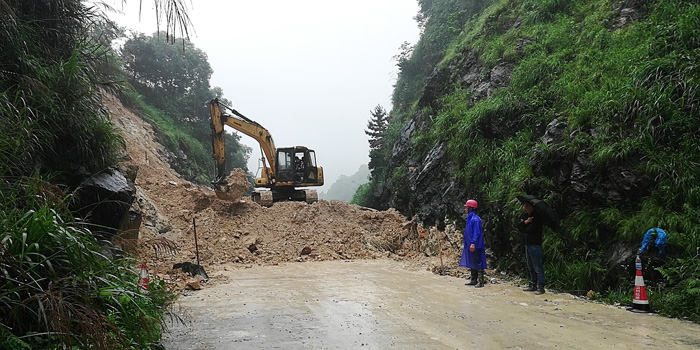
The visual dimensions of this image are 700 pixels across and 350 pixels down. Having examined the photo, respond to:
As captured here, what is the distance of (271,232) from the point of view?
45.6 feet

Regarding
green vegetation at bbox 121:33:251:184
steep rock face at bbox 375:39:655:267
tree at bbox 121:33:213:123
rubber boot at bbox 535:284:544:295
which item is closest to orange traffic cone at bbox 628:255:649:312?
steep rock face at bbox 375:39:655:267

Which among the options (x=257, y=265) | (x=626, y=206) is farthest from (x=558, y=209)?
(x=257, y=265)

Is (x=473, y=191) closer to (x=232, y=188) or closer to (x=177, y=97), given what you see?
(x=232, y=188)

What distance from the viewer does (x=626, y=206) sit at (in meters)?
6.52

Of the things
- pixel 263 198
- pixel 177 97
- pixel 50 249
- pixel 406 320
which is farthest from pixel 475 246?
pixel 177 97

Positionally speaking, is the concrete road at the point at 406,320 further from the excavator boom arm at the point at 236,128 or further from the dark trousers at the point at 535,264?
the excavator boom arm at the point at 236,128

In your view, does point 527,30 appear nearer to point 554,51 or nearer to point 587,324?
point 554,51

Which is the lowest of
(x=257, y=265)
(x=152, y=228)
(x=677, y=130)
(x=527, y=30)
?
(x=257, y=265)

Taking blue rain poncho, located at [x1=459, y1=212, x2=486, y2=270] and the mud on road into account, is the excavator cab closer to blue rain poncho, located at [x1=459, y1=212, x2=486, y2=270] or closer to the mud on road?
the mud on road

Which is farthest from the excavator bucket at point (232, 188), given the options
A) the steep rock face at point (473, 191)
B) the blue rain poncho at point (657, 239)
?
the blue rain poncho at point (657, 239)

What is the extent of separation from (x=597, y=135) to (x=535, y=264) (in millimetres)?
2619

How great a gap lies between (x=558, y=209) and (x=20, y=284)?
7.66 meters

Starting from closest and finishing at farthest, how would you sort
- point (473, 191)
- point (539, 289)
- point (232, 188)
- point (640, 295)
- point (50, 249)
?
point (50, 249) → point (640, 295) → point (539, 289) → point (473, 191) → point (232, 188)

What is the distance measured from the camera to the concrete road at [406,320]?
4.02 m
